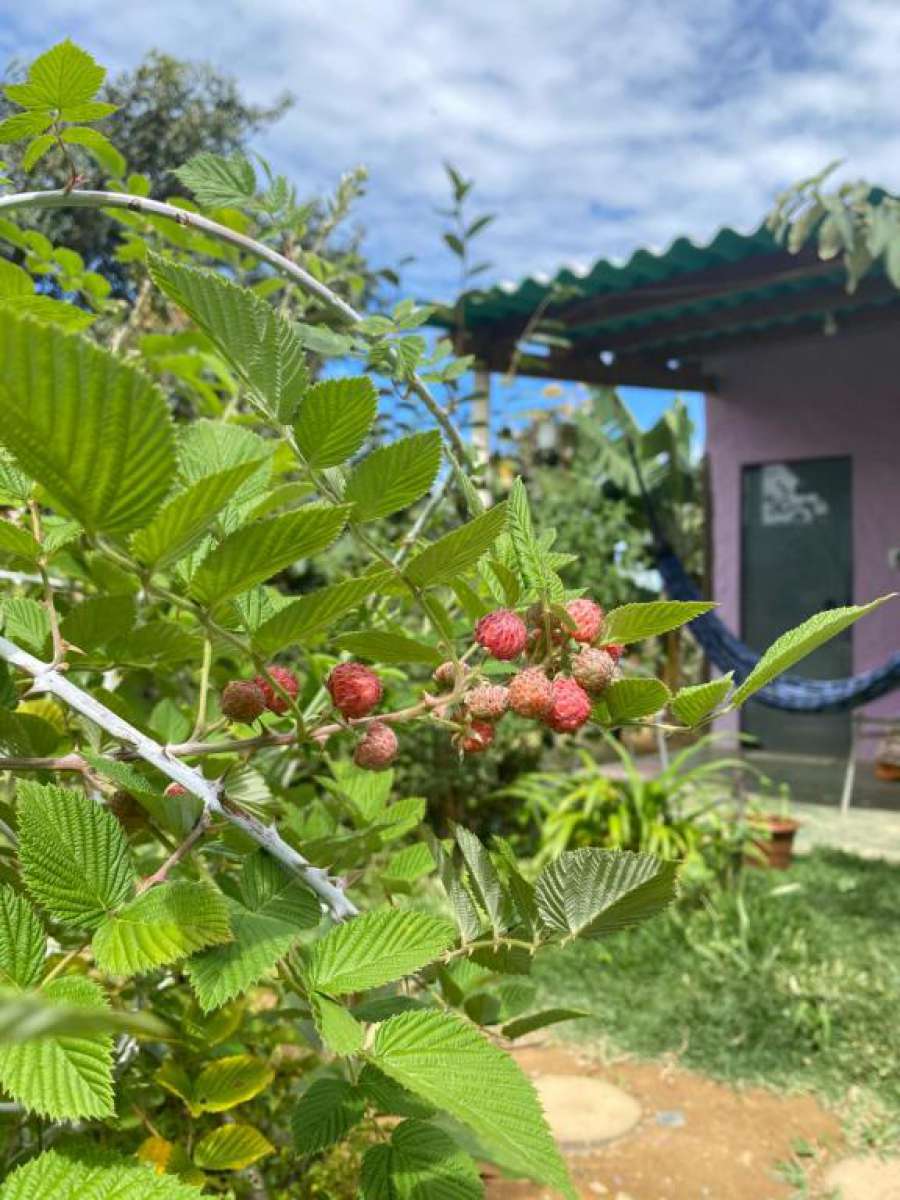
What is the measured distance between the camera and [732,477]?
7918 mm

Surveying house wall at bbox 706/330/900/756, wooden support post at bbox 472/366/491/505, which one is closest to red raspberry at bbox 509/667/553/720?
wooden support post at bbox 472/366/491/505

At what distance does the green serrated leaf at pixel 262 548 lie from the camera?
0.43 m

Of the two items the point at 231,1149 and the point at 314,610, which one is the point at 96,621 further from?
the point at 231,1149

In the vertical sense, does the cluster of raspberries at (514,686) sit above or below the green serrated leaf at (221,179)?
below

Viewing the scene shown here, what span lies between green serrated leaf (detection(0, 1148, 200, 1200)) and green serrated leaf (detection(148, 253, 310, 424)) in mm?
346

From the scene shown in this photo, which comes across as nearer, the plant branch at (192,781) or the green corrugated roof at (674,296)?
the plant branch at (192,781)

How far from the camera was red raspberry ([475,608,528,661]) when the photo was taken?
0.51m

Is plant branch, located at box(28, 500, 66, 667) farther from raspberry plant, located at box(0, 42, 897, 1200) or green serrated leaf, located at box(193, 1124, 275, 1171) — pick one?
green serrated leaf, located at box(193, 1124, 275, 1171)

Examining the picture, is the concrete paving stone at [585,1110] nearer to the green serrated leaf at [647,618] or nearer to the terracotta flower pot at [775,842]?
the terracotta flower pot at [775,842]

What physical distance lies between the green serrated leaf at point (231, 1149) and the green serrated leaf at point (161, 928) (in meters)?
0.58

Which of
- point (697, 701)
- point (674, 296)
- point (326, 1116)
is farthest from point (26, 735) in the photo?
point (674, 296)

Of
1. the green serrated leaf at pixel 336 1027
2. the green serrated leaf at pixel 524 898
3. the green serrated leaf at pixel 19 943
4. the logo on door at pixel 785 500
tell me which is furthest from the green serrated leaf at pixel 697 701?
the logo on door at pixel 785 500

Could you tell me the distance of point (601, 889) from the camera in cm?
50

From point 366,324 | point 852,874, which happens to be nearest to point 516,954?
point 366,324
